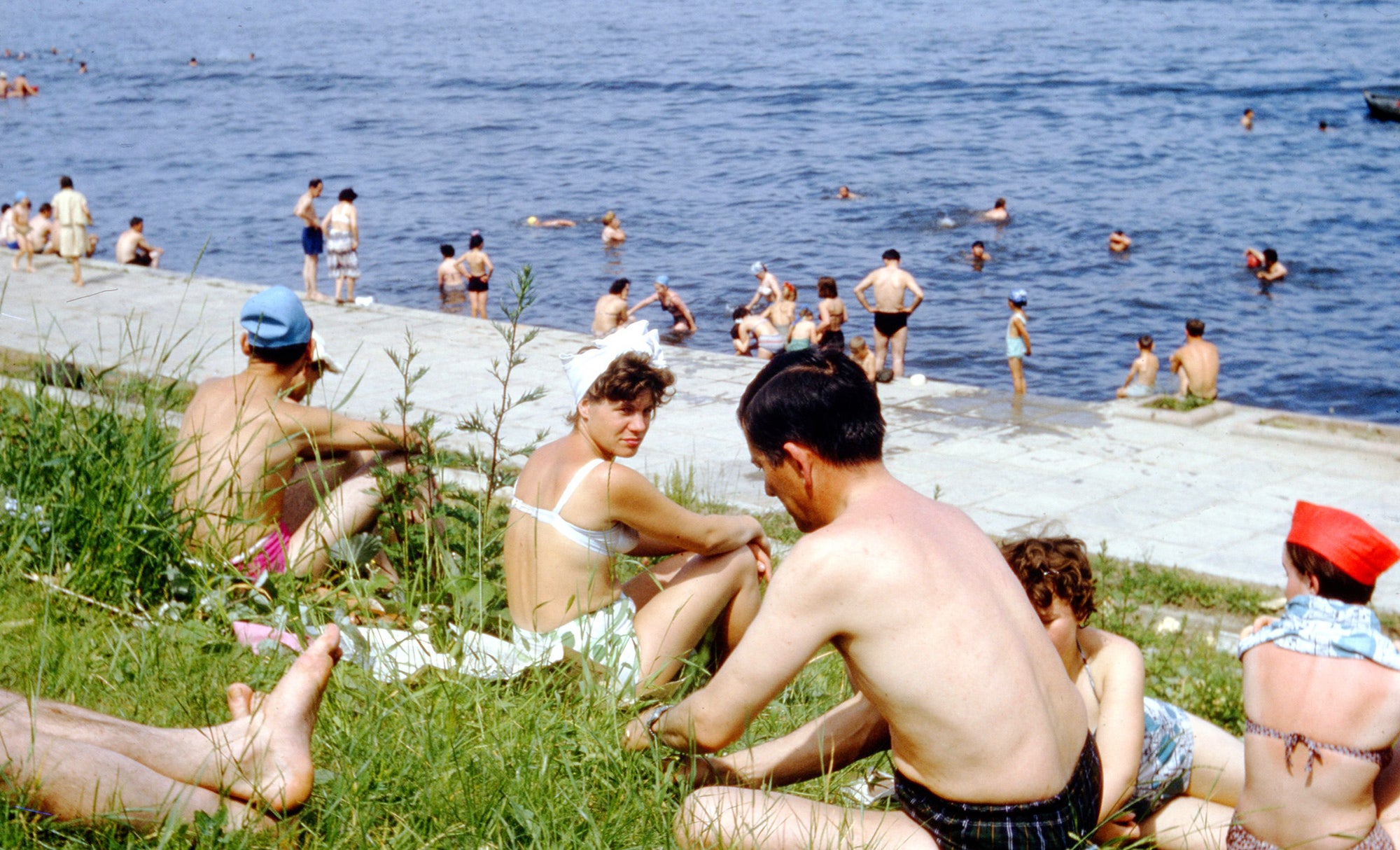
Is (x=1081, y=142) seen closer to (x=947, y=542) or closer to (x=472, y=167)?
(x=472, y=167)

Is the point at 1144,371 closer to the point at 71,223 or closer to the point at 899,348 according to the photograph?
the point at 899,348

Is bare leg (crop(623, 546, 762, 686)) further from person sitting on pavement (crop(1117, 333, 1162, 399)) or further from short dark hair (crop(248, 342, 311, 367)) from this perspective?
person sitting on pavement (crop(1117, 333, 1162, 399))

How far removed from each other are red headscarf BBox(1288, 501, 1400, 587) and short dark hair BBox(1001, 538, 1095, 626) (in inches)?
20.3

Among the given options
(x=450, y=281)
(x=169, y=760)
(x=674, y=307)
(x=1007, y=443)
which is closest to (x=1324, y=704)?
(x=169, y=760)

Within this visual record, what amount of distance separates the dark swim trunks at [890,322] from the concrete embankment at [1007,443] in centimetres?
352

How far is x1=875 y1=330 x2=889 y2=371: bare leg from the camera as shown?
690 inches

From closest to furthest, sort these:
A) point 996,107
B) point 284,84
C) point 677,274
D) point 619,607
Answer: point 619,607, point 677,274, point 996,107, point 284,84

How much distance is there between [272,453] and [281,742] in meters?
1.72

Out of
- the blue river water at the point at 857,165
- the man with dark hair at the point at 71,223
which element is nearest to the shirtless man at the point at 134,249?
the man with dark hair at the point at 71,223

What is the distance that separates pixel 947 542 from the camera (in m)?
2.65

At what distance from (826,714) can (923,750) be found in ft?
1.81

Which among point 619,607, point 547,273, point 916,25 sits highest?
point 916,25

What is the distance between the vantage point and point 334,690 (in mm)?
3363

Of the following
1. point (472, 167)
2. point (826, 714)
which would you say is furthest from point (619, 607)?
point (472, 167)
